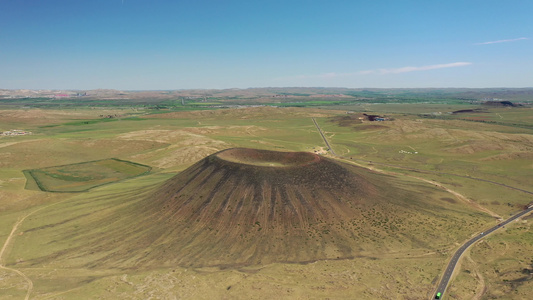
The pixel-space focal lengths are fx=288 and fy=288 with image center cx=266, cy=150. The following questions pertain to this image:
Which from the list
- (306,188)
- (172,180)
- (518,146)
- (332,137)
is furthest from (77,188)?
(518,146)

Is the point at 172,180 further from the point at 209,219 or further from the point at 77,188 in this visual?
the point at 77,188

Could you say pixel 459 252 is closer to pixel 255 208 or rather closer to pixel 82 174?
pixel 255 208

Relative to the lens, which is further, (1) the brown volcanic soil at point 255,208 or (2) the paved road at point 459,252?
(1) the brown volcanic soil at point 255,208

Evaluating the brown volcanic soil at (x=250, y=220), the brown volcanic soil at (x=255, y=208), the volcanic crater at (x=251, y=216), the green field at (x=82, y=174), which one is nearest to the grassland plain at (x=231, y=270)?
the brown volcanic soil at (x=250, y=220)

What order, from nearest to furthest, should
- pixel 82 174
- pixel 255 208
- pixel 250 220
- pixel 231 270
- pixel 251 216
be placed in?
pixel 231 270 < pixel 250 220 < pixel 251 216 < pixel 255 208 < pixel 82 174

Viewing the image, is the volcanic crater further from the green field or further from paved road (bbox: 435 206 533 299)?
the green field

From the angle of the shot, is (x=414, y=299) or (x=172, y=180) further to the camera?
(x=172, y=180)

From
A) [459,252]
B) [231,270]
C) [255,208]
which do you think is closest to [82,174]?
[255,208]

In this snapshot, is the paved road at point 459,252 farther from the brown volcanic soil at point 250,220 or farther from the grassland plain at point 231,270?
the brown volcanic soil at point 250,220

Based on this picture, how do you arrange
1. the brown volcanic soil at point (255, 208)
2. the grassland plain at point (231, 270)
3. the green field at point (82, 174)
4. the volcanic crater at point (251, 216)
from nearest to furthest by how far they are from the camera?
1. the grassland plain at point (231, 270)
2. the volcanic crater at point (251, 216)
3. the brown volcanic soil at point (255, 208)
4. the green field at point (82, 174)
